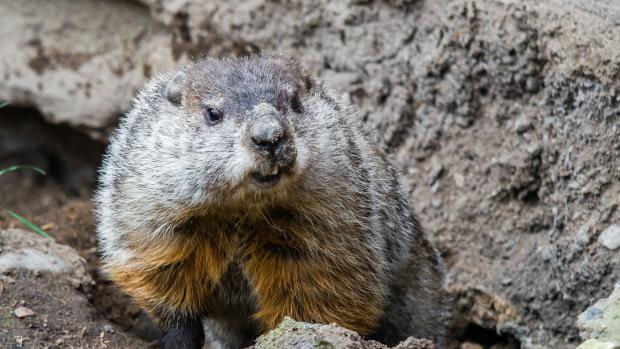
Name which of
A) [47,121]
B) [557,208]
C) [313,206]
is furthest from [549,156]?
[47,121]

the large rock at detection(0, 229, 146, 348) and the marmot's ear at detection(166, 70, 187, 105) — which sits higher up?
the marmot's ear at detection(166, 70, 187, 105)

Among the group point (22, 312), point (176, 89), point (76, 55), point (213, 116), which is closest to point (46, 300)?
point (22, 312)

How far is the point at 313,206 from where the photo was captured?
4285mm

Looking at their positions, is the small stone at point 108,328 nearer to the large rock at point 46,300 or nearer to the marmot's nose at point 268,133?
the large rock at point 46,300

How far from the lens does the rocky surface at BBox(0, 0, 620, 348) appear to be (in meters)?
4.81

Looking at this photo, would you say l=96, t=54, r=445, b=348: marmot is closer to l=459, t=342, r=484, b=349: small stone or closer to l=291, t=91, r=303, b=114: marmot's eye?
l=291, t=91, r=303, b=114: marmot's eye

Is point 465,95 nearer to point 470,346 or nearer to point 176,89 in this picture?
point 470,346

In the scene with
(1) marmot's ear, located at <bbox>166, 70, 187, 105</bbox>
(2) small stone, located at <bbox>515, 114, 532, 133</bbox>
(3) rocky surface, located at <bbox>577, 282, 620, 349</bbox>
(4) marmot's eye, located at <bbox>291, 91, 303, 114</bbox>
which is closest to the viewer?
(3) rocky surface, located at <bbox>577, 282, 620, 349</bbox>

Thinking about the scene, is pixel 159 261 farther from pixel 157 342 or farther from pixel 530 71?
pixel 530 71

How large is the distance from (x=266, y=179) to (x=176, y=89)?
95cm

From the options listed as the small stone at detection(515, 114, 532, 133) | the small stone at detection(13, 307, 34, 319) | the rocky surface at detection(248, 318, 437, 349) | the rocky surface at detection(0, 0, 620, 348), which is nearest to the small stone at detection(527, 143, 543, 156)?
the rocky surface at detection(0, 0, 620, 348)

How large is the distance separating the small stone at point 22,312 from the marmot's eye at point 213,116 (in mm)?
1417

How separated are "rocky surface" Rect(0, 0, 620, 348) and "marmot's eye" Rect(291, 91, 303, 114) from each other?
1.53m

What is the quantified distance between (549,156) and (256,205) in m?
1.97
